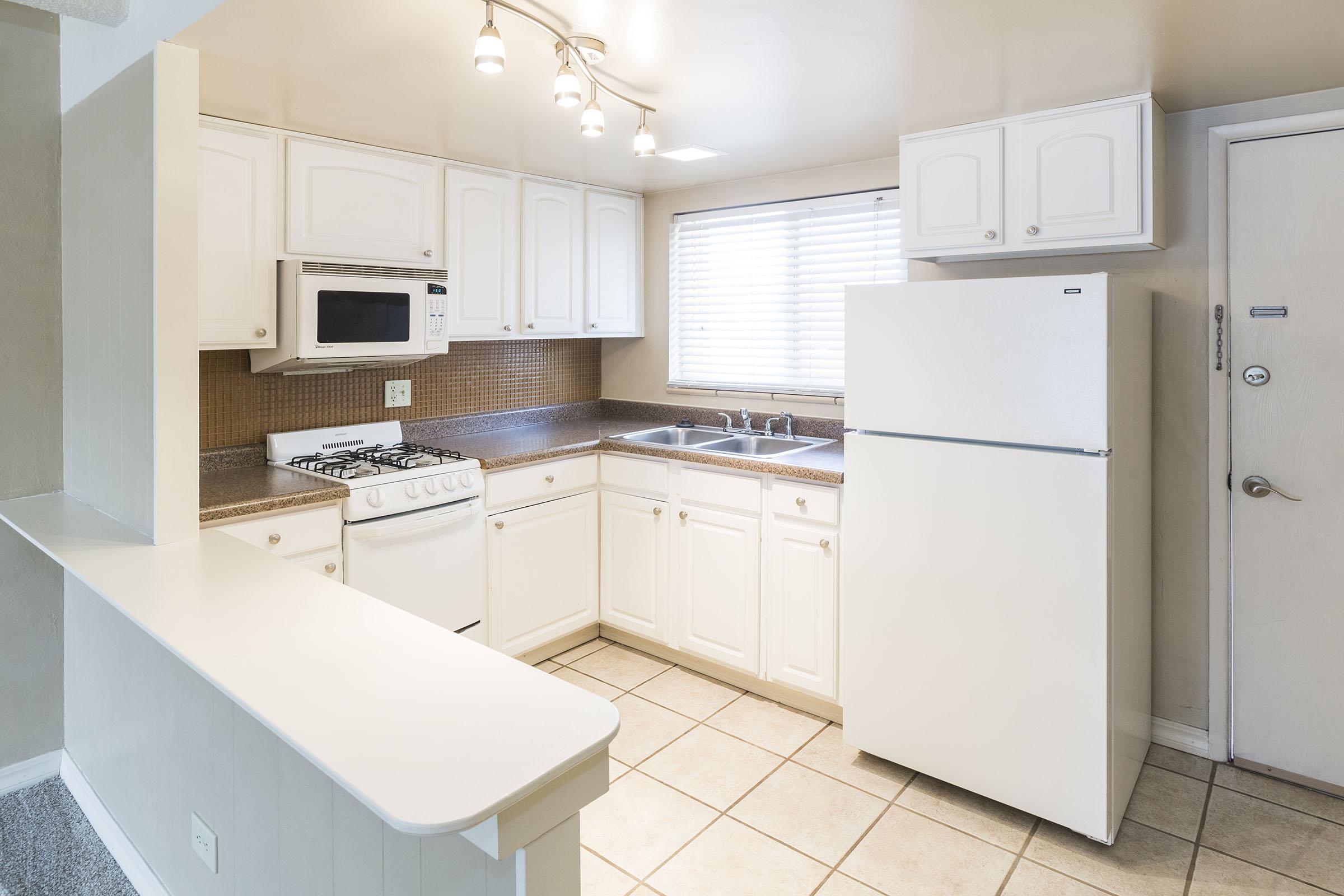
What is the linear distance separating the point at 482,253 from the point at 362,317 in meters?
0.69

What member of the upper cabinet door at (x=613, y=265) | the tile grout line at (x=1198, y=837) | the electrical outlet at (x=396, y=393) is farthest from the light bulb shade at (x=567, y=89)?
the tile grout line at (x=1198, y=837)

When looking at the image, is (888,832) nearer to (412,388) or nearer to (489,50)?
(489,50)

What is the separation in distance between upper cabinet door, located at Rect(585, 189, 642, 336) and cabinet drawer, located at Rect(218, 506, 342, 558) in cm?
172

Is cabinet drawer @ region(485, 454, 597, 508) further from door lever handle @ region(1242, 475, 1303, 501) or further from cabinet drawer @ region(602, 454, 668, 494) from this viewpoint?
door lever handle @ region(1242, 475, 1303, 501)

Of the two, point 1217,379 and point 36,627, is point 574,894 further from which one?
point 1217,379

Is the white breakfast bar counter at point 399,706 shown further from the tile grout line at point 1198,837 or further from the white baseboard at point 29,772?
the tile grout line at point 1198,837

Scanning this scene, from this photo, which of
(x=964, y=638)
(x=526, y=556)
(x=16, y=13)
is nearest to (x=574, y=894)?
(x=964, y=638)

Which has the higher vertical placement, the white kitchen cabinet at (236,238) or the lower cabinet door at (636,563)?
the white kitchen cabinet at (236,238)

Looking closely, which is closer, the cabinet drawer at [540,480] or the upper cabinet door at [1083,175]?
the upper cabinet door at [1083,175]

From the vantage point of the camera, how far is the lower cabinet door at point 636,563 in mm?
3473

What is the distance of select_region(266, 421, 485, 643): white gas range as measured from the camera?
2.80m

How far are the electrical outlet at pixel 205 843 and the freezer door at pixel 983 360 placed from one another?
203 centimetres

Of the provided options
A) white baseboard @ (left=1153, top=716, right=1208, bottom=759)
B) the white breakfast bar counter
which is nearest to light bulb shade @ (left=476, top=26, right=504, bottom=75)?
the white breakfast bar counter

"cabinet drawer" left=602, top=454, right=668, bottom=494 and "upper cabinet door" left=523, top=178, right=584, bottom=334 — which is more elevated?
"upper cabinet door" left=523, top=178, right=584, bottom=334
